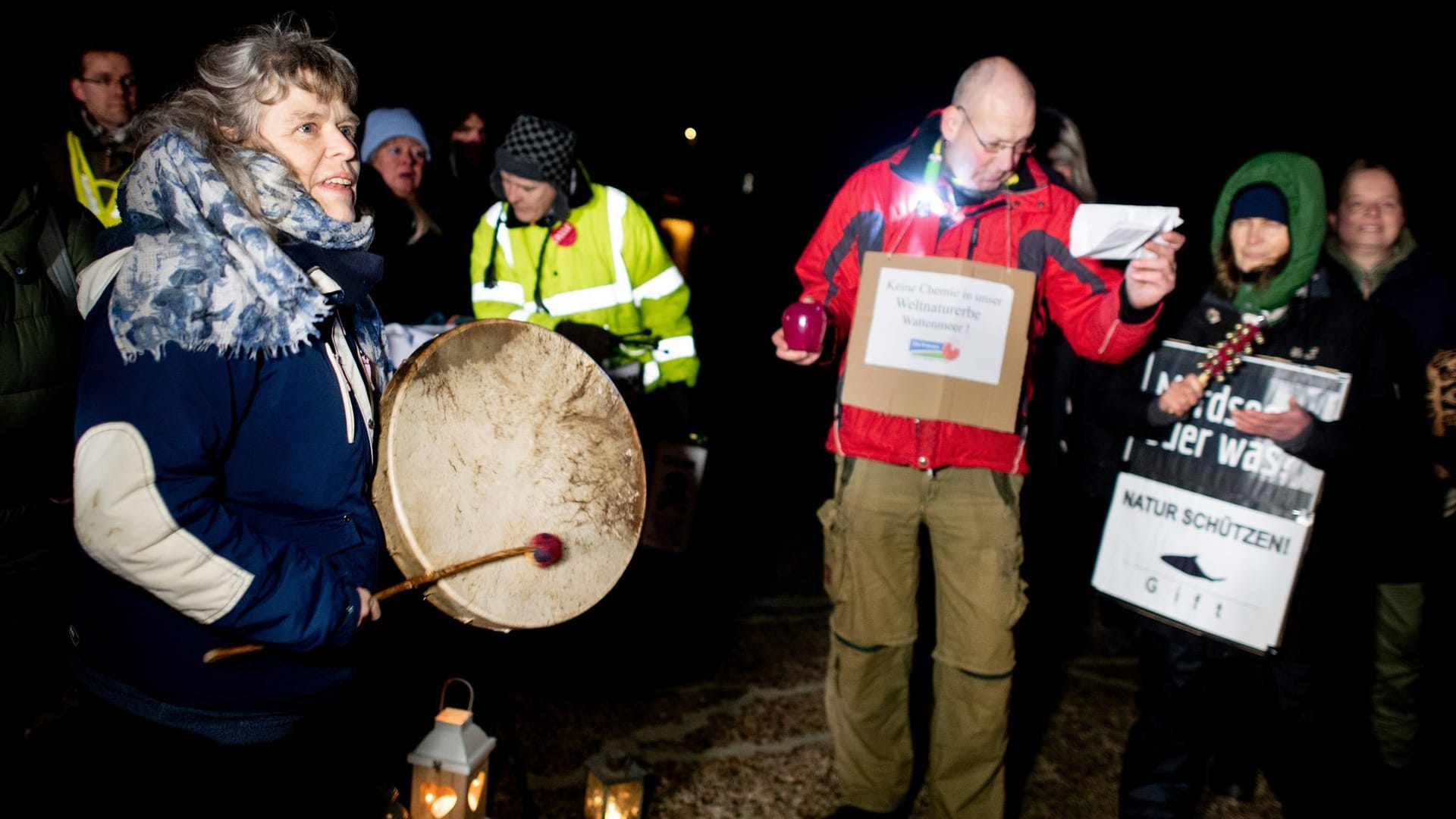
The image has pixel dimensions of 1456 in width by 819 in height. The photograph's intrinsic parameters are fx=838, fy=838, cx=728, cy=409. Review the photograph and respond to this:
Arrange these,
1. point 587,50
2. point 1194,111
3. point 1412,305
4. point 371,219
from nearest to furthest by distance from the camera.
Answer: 1. point 371,219
2. point 1412,305
3. point 1194,111
4. point 587,50

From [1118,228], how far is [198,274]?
6.93 ft

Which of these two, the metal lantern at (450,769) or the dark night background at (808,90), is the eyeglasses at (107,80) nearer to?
the dark night background at (808,90)

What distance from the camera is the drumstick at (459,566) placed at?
1488mm

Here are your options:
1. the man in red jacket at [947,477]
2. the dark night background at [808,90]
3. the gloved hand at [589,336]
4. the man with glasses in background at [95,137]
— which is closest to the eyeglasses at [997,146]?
the man in red jacket at [947,477]

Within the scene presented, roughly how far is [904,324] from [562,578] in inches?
52.3

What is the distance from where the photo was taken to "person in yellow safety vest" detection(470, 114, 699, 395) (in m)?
3.70

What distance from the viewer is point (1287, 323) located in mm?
2693

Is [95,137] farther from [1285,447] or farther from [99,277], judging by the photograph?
[1285,447]

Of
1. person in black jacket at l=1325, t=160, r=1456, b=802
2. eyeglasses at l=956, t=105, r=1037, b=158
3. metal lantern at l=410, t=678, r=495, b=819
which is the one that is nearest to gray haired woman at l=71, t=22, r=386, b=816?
metal lantern at l=410, t=678, r=495, b=819

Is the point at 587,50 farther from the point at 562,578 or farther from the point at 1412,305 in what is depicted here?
the point at 562,578

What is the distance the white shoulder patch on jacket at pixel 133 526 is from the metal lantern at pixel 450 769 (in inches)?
43.2

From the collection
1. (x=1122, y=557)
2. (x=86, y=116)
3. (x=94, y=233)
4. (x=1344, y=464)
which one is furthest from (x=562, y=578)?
(x=86, y=116)

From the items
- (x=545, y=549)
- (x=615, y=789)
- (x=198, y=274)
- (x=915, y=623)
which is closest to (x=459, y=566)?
(x=545, y=549)

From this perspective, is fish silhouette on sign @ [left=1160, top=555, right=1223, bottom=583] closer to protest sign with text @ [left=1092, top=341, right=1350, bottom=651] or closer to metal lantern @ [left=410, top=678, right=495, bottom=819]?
protest sign with text @ [left=1092, top=341, right=1350, bottom=651]
